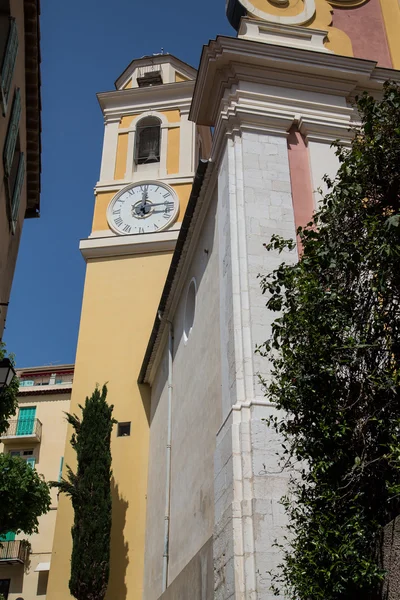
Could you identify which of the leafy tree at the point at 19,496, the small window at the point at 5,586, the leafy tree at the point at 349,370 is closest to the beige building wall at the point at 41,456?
the small window at the point at 5,586

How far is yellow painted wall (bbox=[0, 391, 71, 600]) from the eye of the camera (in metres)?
21.7

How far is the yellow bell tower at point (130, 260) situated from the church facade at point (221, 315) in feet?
0.15

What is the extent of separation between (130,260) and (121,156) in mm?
3900

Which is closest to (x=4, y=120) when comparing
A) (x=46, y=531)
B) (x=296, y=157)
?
(x=296, y=157)

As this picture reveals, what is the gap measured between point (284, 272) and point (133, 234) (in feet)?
45.3

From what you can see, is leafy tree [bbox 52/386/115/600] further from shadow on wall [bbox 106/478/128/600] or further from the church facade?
the church facade

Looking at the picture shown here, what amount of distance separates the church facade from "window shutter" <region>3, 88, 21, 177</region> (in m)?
2.69

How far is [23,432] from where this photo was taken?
25062 mm

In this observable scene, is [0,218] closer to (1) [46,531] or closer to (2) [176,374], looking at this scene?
(2) [176,374]

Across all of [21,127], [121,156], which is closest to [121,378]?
[21,127]

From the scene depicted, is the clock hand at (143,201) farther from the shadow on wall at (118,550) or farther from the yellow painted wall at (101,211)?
the shadow on wall at (118,550)

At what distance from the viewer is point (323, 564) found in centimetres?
458

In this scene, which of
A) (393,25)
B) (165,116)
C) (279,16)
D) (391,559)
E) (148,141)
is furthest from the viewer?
(148,141)

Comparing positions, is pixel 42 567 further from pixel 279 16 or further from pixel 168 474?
pixel 279 16
